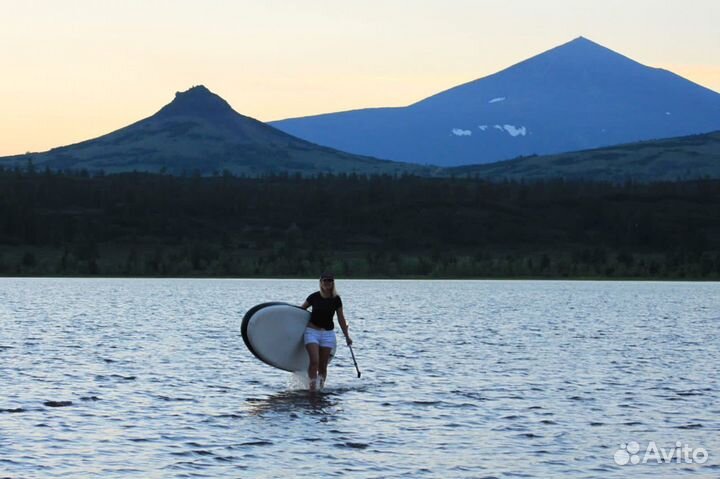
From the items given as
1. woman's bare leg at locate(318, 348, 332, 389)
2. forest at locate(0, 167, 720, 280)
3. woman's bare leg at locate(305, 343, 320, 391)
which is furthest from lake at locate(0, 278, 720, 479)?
forest at locate(0, 167, 720, 280)

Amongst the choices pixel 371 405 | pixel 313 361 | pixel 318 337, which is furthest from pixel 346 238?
pixel 371 405

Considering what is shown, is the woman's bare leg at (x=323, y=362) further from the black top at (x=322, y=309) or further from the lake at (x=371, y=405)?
the black top at (x=322, y=309)

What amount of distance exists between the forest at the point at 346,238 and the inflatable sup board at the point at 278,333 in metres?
107

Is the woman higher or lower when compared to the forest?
lower

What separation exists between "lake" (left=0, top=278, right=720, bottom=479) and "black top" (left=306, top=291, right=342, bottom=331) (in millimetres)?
1763

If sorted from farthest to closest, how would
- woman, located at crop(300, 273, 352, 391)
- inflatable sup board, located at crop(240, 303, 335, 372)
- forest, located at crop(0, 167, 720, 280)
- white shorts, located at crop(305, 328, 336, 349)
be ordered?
forest, located at crop(0, 167, 720, 280), inflatable sup board, located at crop(240, 303, 335, 372), white shorts, located at crop(305, 328, 336, 349), woman, located at crop(300, 273, 352, 391)

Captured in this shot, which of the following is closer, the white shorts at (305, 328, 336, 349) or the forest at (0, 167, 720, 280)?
the white shorts at (305, 328, 336, 349)

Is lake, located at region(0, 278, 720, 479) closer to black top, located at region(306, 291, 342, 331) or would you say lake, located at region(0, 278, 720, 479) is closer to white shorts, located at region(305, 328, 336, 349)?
white shorts, located at region(305, 328, 336, 349)

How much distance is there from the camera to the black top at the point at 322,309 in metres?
31.2

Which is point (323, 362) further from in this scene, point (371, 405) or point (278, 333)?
point (371, 405)

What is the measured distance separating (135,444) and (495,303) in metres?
71.3

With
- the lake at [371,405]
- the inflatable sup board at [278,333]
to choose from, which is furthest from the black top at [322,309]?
the lake at [371,405]

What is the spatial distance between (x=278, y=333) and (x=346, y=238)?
143 m

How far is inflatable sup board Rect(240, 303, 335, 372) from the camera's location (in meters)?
32.9
